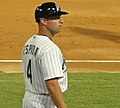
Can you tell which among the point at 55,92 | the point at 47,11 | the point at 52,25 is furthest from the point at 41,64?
the point at 47,11

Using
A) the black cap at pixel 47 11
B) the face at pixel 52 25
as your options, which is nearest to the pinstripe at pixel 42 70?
the face at pixel 52 25

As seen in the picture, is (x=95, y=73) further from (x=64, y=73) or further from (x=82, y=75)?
(x=64, y=73)

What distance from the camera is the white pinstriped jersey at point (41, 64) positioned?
15.4 feet

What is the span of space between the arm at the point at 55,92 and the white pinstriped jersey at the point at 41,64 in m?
0.05

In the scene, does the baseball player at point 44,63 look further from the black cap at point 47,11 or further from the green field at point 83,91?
the green field at point 83,91

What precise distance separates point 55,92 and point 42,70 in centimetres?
25

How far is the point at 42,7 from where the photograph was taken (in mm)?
4898

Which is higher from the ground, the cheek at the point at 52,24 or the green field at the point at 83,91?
the cheek at the point at 52,24

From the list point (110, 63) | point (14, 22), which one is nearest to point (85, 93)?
point (110, 63)

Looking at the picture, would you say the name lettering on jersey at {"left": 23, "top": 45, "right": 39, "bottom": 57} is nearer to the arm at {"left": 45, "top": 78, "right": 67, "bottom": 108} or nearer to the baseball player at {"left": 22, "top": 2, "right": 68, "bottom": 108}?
the baseball player at {"left": 22, "top": 2, "right": 68, "bottom": 108}

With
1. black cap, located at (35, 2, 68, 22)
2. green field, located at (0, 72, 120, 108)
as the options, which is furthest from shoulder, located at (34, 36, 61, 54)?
green field, located at (0, 72, 120, 108)

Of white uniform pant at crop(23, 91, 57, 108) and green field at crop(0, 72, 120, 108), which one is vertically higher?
white uniform pant at crop(23, 91, 57, 108)

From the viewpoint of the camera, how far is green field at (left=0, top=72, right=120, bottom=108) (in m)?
9.35

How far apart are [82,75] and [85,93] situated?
219cm
